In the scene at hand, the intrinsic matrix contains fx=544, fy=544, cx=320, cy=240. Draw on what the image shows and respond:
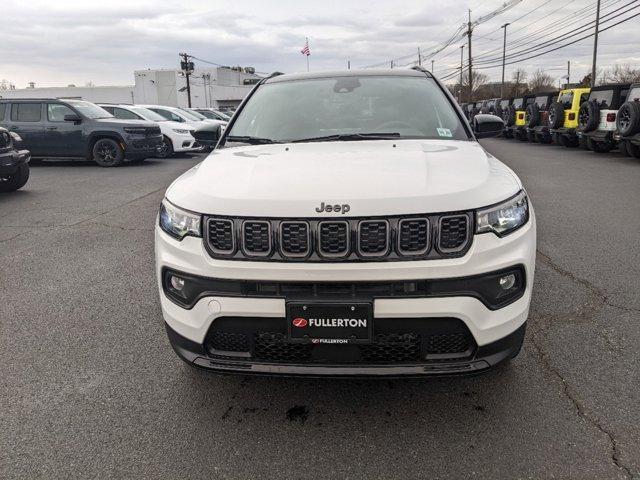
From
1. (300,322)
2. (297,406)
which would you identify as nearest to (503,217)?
(300,322)

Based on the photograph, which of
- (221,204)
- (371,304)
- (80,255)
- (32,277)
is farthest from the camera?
(80,255)

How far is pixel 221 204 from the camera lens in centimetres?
240

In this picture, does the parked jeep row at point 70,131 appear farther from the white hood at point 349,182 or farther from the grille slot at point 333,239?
the grille slot at point 333,239

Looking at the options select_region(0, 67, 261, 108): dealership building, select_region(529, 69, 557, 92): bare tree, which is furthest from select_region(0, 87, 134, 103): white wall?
select_region(529, 69, 557, 92): bare tree

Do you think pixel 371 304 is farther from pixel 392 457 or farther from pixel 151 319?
pixel 151 319

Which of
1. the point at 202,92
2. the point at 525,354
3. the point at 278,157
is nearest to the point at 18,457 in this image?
the point at 278,157

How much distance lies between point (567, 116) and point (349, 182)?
1795cm

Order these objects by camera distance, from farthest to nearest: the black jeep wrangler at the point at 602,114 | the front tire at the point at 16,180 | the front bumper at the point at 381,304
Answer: the black jeep wrangler at the point at 602,114 < the front tire at the point at 16,180 < the front bumper at the point at 381,304

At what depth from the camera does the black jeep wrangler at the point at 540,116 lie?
20.6 meters

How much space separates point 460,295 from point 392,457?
750mm

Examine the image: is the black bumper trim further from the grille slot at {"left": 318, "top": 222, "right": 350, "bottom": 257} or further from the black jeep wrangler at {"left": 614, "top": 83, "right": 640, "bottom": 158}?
the black jeep wrangler at {"left": 614, "top": 83, "right": 640, "bottom": 158}

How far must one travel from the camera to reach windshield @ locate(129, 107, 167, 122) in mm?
16422

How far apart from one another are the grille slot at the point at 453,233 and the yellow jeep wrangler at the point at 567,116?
16550 millimetres

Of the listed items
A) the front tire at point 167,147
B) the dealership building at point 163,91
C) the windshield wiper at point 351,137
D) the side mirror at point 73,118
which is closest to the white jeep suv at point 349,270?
the windshield wiper at point 351,137
